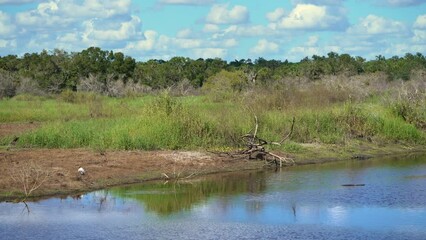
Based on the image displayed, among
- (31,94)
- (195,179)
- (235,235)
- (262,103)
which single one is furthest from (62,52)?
(235,235)

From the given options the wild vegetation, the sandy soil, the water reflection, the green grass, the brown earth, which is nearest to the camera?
the water reflection

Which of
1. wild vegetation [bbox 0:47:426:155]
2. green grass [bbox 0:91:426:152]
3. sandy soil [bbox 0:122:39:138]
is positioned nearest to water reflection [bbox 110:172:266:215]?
green grass [bbox 0:91:426:152]

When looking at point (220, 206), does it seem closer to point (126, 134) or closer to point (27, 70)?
point (126, 134)

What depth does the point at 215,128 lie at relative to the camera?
26.0m

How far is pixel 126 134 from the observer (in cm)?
2497

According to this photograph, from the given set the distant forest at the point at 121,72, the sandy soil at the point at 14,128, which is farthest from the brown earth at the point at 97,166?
the distant forest at the point at 121,72

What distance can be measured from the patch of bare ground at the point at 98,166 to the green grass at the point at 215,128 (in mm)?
1138

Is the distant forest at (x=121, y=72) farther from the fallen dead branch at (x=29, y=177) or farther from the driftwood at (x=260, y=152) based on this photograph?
the fallen dead branch at (x=29, y=177)

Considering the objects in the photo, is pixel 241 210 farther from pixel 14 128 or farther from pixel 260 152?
pixel 14 128

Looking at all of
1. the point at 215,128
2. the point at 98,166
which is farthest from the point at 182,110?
the point at 98,166

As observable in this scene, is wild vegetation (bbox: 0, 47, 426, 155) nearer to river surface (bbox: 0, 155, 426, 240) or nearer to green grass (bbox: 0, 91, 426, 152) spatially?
green grass (bbox: 0, 91, 426, 152)

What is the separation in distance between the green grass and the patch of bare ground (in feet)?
3.73

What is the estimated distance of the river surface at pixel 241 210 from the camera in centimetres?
1445

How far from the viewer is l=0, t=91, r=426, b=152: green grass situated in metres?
25.1
